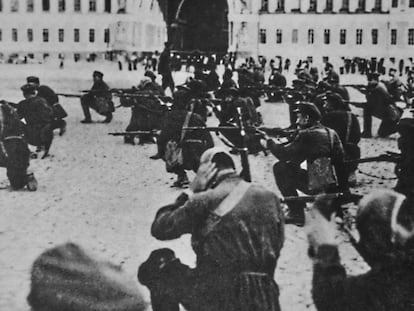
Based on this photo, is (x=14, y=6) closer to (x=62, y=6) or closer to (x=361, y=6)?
(x=62, y=6)

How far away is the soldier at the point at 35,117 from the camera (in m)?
7.71

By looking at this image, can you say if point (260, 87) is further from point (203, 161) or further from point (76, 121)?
point (203, 161)

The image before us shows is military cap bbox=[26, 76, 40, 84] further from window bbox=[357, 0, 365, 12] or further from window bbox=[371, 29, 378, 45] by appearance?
window bbox=[357, 0, 365, 12]

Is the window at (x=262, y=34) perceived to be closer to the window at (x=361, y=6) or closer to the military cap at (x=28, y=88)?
the window at (x=361, y=6)

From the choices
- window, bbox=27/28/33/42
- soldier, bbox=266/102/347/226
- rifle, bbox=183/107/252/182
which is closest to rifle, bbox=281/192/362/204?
soldier, bbox=266/102/347/226

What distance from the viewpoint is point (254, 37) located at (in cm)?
1670

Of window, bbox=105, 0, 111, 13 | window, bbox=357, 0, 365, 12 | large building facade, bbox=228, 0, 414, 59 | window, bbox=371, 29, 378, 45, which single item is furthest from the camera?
window, bbox=357, 0, 365, 12

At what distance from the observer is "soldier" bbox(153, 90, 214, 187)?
6676 millimetres

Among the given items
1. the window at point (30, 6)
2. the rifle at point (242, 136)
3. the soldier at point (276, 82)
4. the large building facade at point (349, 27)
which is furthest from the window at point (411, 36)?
the soldier at point (276, 82)

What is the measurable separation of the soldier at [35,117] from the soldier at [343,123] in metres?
3.19

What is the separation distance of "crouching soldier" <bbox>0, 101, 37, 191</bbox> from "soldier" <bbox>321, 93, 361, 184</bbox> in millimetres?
3028

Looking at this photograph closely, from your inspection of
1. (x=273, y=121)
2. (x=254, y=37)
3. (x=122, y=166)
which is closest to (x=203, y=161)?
(x=122, y=166)

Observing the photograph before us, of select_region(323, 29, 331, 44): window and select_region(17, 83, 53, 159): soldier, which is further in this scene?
select_region(17, 83, 53, 159): soldier

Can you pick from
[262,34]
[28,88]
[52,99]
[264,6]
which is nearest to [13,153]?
[28,88]
